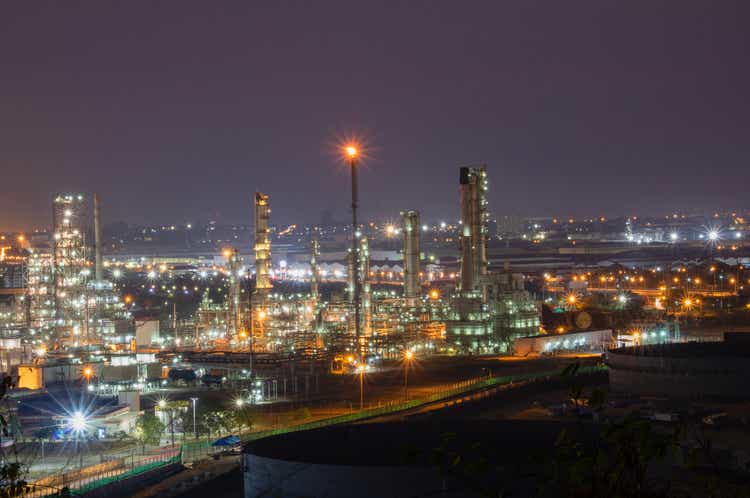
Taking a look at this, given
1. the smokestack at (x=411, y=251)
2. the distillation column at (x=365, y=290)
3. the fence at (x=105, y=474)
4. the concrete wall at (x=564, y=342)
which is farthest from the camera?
the smokestack at (x=411, y=251)

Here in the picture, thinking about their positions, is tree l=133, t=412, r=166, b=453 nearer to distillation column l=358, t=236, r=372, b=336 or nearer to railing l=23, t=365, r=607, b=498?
railing l=23, t=365, r=607, b=498

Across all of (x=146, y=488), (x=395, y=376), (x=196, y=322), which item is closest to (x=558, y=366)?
(x=395, y=376)

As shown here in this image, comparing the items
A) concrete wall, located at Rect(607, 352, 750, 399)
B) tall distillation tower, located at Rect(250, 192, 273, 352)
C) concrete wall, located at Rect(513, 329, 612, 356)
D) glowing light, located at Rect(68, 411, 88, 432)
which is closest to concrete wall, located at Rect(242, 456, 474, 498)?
glowing light, located at Rect(68, 411, 88, 432)

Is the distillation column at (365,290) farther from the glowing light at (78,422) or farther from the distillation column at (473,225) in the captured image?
the glowing light at (78,422)

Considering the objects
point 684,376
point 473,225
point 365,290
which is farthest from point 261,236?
point 684,376

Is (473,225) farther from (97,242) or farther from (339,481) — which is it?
(339,481)

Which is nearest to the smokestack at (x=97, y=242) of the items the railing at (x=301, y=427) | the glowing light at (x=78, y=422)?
the railing at (x=301, y=427)
